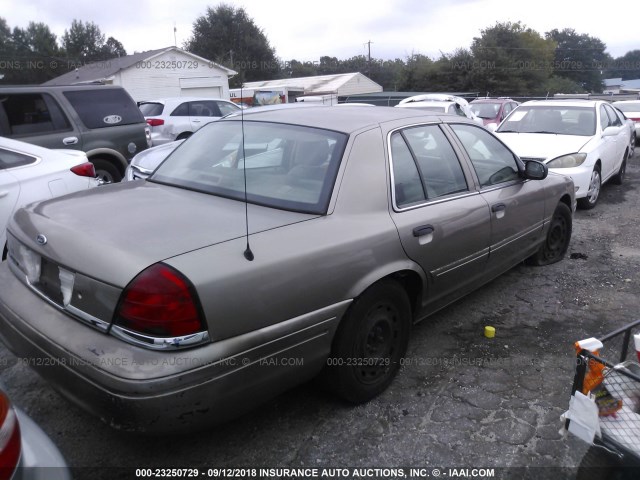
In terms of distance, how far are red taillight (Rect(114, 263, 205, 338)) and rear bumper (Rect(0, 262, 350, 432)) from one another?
0.10 meters

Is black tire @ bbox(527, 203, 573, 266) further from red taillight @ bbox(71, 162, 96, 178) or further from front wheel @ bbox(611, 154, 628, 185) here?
front wheel @ bbox(611, 154, 628, 185)

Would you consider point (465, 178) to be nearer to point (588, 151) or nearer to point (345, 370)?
point (345, 370)

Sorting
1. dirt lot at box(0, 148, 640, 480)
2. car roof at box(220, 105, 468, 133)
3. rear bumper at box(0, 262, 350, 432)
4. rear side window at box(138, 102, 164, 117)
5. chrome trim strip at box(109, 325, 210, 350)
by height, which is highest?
car roof at box(220, 105, 468, 133)

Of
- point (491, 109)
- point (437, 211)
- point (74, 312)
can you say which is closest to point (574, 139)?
point (437, 211)

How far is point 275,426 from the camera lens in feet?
9.37

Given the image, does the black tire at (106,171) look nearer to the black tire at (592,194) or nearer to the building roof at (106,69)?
the black tire at (592,194)

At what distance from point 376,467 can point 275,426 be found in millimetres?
601

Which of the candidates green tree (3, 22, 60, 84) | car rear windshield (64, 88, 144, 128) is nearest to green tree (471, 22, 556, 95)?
green tree (3, 22, 60, 84)

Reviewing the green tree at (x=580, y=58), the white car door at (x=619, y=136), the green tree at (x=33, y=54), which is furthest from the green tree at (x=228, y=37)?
the white car door at (x=619, y=136)

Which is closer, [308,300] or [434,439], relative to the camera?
[308,300]

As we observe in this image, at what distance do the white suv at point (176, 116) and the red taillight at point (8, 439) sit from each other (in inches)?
419

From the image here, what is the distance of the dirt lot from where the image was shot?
2617 mm

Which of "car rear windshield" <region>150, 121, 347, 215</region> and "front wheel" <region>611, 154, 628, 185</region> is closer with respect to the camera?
"car rear windshield" <region>150, 121, 347, 215</region>

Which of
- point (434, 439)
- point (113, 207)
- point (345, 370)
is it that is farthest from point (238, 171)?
point (434, 439)
